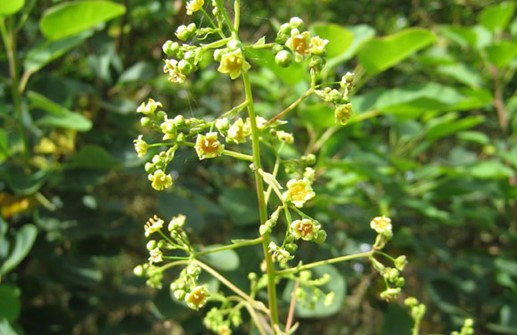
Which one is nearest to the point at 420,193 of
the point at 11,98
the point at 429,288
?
the point at 429,288

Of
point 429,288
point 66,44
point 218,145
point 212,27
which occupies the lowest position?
point 429,288

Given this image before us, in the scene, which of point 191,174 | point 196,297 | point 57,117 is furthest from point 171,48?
point 191,174

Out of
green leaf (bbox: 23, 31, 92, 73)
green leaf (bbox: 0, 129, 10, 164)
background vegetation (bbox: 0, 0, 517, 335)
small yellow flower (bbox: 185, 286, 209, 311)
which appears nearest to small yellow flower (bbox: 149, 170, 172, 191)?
small yellow flower (bbox: 185, 286, 209, 311)

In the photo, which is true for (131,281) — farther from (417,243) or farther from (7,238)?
(417,243)

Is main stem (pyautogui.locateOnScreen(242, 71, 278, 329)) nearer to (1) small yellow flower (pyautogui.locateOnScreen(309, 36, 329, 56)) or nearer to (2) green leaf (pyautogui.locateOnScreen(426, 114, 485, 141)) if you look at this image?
(1) small yellow flower (pyautogui.locateOnScreen(309, 36, 329, 56))

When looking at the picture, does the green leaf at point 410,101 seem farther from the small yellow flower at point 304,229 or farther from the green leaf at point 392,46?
the small yellow flower at point 304,229

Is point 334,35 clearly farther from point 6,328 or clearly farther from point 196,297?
point 6,328

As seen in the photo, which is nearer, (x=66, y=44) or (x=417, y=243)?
(x=66, y=44)
